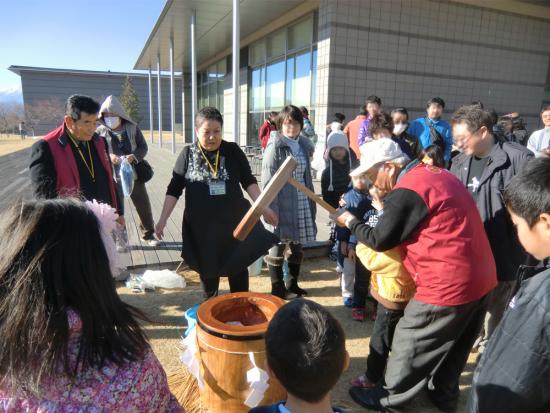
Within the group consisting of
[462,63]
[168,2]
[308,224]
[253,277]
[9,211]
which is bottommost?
[253,277]

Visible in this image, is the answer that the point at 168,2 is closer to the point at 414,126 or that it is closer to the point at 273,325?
the point at 414,126

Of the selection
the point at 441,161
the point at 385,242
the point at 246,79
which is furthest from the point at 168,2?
the point at 385,242

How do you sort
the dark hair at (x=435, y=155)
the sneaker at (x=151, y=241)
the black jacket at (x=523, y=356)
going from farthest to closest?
the sneaker at (x=151, y=241) < the dark hair at (x=435, y=155) < the black jacket at (x=523, y=356)

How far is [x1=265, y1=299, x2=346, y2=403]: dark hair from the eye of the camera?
103 centimetres

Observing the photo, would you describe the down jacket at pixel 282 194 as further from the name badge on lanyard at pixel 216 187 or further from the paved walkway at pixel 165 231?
the paved walkway at pixel 165 231

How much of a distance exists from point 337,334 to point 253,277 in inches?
128

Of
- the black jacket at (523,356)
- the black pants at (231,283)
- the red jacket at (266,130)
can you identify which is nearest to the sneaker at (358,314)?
the black pants at (231,283)

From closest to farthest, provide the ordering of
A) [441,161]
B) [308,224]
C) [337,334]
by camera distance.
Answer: [337,334] → [441,161] → [308,224]

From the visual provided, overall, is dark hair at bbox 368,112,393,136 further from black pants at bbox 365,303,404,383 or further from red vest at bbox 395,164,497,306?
black pants at bbox 365,303,404,383

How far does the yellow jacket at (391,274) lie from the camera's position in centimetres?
211

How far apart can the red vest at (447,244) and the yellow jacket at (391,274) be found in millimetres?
189

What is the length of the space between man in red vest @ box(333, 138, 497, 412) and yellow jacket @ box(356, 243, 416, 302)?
91 millimetres

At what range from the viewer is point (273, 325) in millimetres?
1099

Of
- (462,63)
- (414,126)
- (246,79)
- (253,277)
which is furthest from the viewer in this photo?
(246,79)
